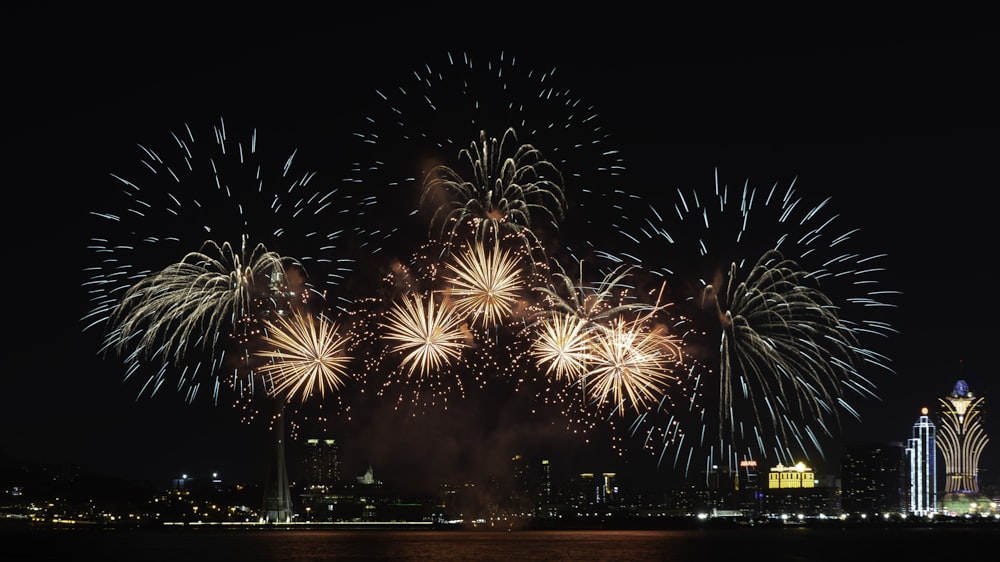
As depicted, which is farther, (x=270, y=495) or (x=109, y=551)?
(x=270, y=495)

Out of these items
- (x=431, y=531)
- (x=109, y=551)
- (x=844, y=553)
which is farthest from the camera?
(x=431, y=531)

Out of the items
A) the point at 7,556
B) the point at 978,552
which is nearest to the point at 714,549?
the point at 978,552

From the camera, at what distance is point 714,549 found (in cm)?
14075

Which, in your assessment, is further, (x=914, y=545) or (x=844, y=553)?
(x=914, y=545)

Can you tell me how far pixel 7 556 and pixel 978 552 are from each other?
362 feet

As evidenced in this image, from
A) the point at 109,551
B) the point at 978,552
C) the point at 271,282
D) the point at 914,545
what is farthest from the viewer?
the point at 914,545

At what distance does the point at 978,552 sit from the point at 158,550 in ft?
317

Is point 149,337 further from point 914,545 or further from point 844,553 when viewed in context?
point 914,545

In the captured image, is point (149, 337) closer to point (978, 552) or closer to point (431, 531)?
point (978, 552)

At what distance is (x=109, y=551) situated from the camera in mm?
126062

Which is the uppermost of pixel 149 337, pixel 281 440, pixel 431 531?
pixel 149 337

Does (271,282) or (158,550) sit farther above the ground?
(271,282)

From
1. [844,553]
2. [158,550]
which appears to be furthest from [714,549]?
[158,550]

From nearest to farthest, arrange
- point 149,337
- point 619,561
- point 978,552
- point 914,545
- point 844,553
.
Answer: point 149,337 → point 619,561 → point 844,553 → point 978,552 → point 914,545
